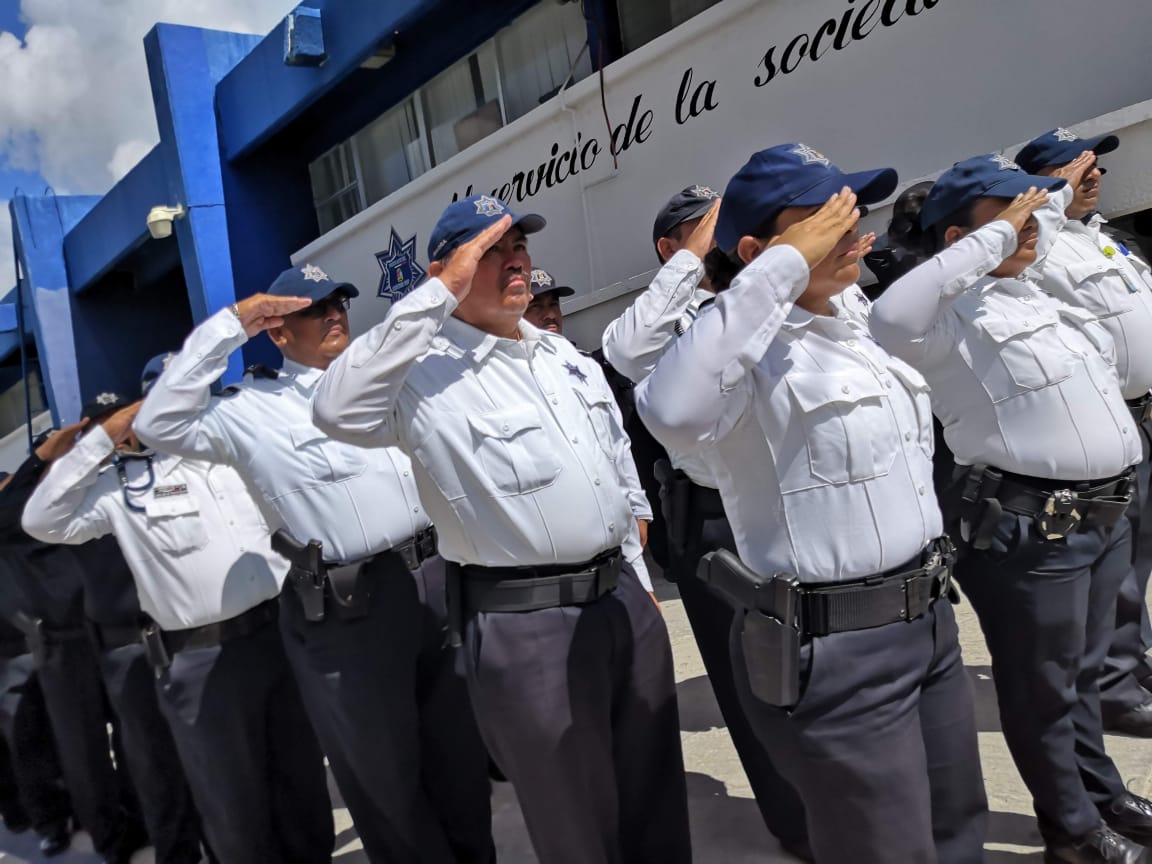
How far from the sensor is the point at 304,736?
329cm

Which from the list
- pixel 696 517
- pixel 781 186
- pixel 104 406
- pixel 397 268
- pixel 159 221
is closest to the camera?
pixel 781 186

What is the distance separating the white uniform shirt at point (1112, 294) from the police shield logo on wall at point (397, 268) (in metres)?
6.34

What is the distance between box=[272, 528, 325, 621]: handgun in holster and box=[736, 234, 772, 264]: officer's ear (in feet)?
5.21

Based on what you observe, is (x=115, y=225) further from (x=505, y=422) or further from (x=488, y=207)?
(x=505, y=422)

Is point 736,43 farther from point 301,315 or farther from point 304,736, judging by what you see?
point 304,736

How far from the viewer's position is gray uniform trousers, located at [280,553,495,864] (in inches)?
109

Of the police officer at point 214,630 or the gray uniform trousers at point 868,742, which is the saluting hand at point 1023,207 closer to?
the gray uniform trousers at point 868,742

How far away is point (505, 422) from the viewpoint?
226 cm

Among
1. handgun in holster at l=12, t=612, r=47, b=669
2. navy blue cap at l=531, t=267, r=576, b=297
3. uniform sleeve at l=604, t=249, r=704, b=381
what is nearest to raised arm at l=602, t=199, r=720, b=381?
uniform sleeve at l=604, t=249, r=704, b=381

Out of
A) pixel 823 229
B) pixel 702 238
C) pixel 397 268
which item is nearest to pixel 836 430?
pixel 823 229

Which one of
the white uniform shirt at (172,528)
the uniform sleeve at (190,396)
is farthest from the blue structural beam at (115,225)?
the uniform sleeve at (190,396)

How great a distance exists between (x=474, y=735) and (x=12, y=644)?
2939mm

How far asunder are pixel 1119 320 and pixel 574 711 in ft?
7.23

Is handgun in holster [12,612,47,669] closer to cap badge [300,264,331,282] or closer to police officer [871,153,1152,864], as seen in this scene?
cap badge [300,264,331,282]
